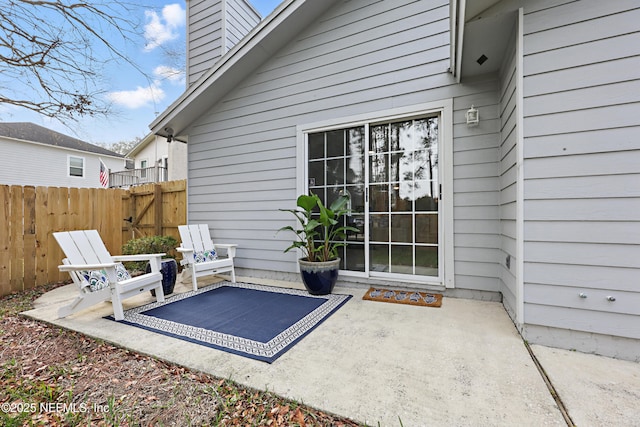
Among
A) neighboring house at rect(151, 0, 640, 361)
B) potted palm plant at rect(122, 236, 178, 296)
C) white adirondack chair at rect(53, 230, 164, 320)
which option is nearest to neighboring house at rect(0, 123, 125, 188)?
potted palm plant at rect(122, 236, 178, 296)

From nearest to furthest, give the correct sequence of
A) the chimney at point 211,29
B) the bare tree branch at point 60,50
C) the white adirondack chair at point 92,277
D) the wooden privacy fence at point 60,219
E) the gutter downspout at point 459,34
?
the gutter downspout at point 459,34, the white adirondack chair at point 92,277, the bare tree branch at point 60,50, the wooden privacy fence at point 60,219, the chimney at point 211,29

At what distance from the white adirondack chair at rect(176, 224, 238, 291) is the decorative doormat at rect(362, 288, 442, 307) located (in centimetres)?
214

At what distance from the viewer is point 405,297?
3268mm

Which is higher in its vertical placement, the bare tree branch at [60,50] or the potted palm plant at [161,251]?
the bare tree branch at [60,50]

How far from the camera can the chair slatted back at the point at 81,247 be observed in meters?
2.79

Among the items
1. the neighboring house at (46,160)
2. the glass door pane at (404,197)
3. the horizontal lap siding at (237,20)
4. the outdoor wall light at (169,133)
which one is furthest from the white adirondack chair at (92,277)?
the neighboring house at (46,160)

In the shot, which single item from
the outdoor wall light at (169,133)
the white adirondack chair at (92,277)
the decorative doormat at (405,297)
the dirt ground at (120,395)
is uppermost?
the outdoor wall light at (169,133)

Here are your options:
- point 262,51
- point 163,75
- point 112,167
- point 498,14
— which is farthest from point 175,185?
point 112,167

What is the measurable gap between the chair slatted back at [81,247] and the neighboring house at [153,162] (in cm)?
842

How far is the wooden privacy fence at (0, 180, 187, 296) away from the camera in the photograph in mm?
3771

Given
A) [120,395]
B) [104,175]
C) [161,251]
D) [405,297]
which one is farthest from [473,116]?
[104,175]

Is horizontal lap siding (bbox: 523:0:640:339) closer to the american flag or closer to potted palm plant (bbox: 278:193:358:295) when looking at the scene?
potted palm plant (bbox: 278:193:358:295)

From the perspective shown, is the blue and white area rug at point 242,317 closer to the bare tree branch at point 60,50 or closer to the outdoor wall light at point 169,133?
the outdoor wall light at point 169,133

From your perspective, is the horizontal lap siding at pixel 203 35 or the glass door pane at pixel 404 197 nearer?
the glass door pane at pixel 404 197
